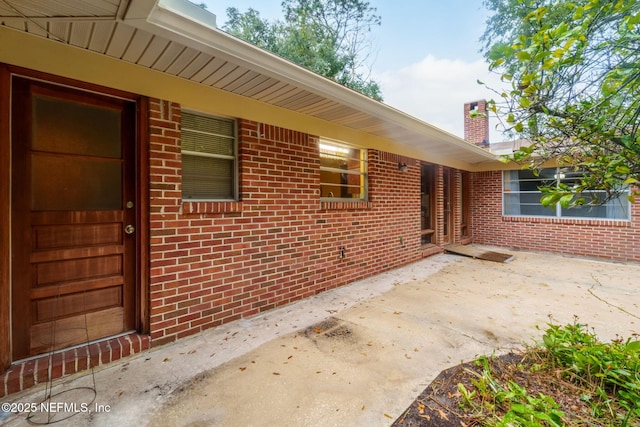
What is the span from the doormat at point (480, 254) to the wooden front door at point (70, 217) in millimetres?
6767

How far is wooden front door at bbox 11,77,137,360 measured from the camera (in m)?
2.02

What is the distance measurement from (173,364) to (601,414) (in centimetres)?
288

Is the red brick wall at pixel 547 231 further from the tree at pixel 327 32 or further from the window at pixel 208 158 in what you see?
the window at pixel 208 158

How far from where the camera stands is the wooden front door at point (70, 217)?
6.63 feet

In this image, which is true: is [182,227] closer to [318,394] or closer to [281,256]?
[281,256]

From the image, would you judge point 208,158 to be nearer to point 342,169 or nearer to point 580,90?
point 342,169

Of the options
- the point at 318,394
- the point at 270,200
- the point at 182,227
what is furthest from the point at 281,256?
the point at 318,394

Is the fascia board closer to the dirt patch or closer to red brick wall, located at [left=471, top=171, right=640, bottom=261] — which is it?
the dirt patch

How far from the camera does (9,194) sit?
1919 millimetres

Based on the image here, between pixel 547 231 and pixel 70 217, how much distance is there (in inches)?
370

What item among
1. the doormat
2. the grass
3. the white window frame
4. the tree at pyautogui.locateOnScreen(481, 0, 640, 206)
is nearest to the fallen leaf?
the grass

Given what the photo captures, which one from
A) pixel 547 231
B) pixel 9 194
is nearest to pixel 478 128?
pixel 547 231

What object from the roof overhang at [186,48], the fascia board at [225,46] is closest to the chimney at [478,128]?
the roof overhang at [186,48]

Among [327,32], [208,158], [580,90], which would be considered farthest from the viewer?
[327,32]
